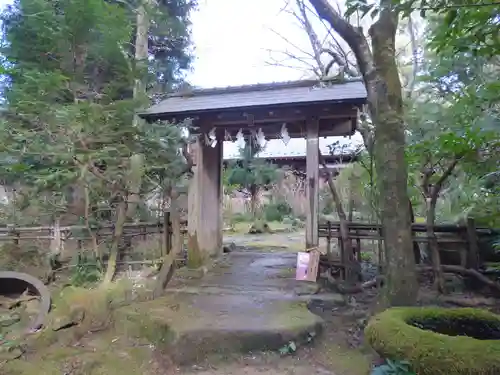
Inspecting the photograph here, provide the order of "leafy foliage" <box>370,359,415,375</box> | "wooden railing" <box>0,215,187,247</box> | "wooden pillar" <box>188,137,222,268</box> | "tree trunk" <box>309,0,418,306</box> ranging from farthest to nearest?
1. "wooden railing" <box>0,215,187,247</box>
2. "wooden pillar" <box>188,137,222,268</box>
3. "tree trunk" <box>309,0,418,306</box>
4. "leafy foliage" <box>370,359,415,375</box>

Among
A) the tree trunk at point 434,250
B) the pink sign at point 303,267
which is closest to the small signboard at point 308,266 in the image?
the pink sign at point 303,267

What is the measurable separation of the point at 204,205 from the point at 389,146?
4197mm

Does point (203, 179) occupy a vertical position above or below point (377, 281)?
above

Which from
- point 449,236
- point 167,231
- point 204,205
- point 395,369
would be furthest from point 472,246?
point 167,231

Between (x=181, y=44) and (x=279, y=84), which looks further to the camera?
(x=181, y=44)

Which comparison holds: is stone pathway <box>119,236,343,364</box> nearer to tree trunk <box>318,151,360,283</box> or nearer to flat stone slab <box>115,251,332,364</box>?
flat stone slab <box>115,251,332,364</box>

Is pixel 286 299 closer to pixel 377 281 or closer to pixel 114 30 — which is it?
pixel 377 281

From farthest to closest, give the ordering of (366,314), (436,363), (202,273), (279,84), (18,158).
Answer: (279,84), (202,273), (18,158), (366,314), (436,363)

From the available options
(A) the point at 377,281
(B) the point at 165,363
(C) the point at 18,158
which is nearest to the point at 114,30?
(C) the point at 18,158

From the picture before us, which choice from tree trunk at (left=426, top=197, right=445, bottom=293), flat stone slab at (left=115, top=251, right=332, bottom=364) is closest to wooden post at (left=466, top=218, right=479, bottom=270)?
tree trunk at (left=426, top=197, right=445, bottom=293)

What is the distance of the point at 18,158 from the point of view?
582 cm

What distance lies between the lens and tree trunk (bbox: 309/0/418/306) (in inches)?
151

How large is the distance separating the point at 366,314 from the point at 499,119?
3.32 meters

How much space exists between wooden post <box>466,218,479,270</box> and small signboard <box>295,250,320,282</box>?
229 cm
